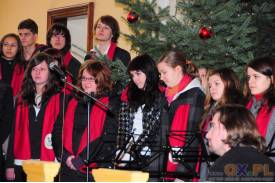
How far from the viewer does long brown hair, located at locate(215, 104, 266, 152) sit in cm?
225

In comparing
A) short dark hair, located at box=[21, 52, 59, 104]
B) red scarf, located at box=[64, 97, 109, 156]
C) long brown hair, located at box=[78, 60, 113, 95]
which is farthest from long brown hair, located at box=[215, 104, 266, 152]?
short dark hair, located at box=[21, 52, 59, 104]

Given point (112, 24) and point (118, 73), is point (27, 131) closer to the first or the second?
point (118, 73)

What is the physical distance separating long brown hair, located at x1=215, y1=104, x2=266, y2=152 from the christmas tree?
1.29 m

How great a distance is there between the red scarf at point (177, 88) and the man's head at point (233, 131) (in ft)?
3.87

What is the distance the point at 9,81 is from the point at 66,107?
1101 mm

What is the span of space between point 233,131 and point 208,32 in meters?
1.41

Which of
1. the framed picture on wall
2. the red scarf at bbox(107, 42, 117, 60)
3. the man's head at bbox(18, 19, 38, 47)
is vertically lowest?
the red scarf at bbox(107, 42, 117, 60)

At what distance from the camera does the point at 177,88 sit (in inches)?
140

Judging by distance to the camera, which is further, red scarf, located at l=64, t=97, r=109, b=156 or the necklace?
the necklace

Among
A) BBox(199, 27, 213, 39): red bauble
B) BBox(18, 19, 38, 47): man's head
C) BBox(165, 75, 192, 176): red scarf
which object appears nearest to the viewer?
BBox(165, 75, 192, 176): red scarf

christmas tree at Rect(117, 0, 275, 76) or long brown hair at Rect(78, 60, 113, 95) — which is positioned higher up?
christmas tree at Rect(117, 0, 275, 76)

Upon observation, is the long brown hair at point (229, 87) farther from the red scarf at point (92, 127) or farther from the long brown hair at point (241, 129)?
the long brown hair at point (241, 129)

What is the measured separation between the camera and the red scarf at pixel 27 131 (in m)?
3.77

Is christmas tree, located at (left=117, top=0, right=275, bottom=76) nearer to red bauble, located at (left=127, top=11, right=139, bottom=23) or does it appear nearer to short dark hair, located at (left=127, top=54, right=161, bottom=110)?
red bauble, located at (left=127, top=11, right=139, bottom=23)
